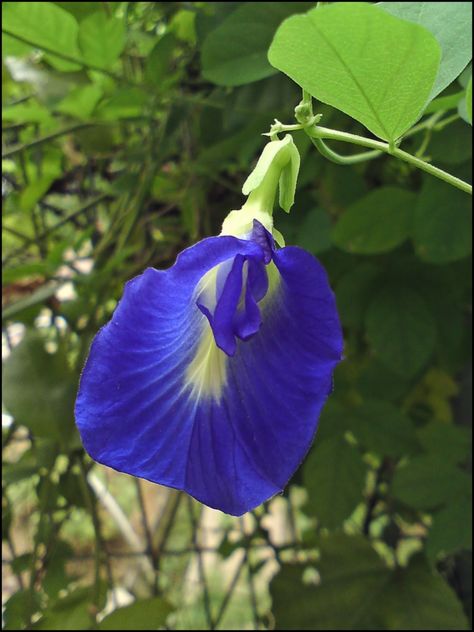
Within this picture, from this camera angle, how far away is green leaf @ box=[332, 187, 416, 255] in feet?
2.73

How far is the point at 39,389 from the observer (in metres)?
0.84

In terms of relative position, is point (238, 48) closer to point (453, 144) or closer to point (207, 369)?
point (453, 144)

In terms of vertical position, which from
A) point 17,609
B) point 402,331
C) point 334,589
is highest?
point 402,331

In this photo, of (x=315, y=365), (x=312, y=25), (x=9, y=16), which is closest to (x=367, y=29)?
(x=312, y=25)

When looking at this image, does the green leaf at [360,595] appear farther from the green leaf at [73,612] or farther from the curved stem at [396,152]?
the curved stem at [396,152]

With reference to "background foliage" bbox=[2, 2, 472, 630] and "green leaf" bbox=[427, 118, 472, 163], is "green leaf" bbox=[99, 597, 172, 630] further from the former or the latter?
"green leaf" bbox=[427, 118, 472, 163]

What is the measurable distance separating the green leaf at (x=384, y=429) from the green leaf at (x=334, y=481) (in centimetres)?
3

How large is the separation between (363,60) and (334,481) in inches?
28.0

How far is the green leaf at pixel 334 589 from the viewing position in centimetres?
107

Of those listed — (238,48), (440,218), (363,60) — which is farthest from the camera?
(440,218)

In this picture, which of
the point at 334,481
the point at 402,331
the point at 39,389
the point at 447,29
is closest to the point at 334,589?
→ the point at 334,481

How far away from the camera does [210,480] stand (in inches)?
14.8

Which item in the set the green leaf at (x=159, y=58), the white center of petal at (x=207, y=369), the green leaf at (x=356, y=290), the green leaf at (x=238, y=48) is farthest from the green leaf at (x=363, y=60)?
the green leaf at (x=356, y=290)

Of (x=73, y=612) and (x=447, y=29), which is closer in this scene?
(x=447, y=29)
